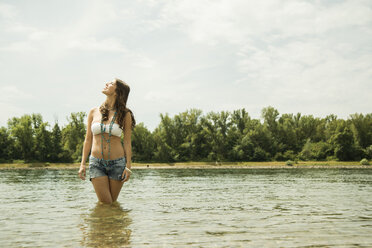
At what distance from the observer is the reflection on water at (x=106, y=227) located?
185 inches

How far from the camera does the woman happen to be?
22.3 ft

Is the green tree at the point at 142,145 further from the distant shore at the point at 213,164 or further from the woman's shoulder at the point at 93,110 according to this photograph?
the woman's shoulder at the point at 93,110

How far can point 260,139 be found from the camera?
103 m

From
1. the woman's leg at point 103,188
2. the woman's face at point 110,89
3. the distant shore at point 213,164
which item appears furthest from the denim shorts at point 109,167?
the distant shore at point 213,164

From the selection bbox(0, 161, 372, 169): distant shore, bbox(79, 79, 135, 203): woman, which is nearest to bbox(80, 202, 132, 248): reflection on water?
bbox(79, 79, 135, 203): woman

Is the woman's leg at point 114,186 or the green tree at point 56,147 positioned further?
the green tree at point 56,147

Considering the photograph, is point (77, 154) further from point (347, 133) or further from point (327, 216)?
point (327, 216)

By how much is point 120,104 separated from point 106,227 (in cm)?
254

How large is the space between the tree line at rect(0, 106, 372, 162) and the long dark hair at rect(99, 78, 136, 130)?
88868 mm

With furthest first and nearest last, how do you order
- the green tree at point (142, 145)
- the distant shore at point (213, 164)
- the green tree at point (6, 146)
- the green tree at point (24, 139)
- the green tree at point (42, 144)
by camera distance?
the green tree at point (142, 145), the green tree at point (42, 144), the green tree at point (6, 146), the green tree at point (24, 139), the distant shore at point (213, 164)

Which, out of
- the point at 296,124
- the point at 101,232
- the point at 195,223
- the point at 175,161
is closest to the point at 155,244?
the point at 101,232

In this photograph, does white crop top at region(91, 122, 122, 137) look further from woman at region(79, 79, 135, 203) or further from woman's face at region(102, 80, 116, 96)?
woman's face at region(102, 80, 116, 96)

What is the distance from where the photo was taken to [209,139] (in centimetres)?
10275

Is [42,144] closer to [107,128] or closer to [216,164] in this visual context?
[216,164]
